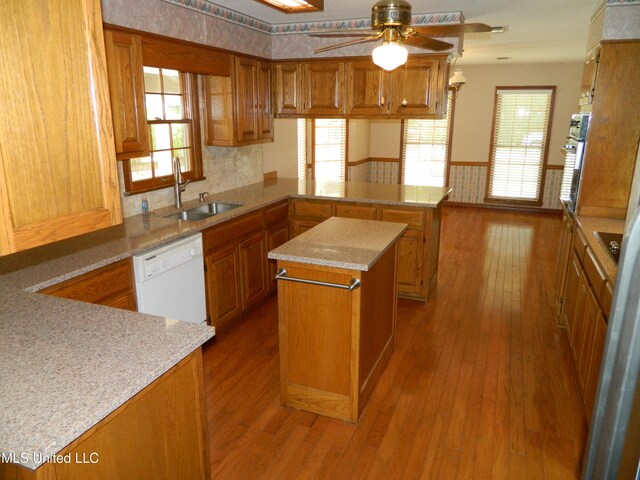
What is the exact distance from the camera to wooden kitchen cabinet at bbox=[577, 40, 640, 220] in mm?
3254

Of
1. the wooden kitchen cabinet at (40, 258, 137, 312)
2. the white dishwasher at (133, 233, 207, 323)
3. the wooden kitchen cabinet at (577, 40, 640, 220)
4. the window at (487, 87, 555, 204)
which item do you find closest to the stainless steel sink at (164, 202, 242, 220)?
the white dishwasher at (133, 233, 207, 323)

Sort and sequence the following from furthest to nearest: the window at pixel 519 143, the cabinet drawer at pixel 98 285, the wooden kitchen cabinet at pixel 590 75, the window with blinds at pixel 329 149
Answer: the window at pixel 519 143 < the window with blinds at pixel 329 149 < the wooden kitchen cabinet at pixel 590 75 < the cabinet drawer at pixel 98 285

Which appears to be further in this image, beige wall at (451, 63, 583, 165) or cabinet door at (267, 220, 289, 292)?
beige wall at (451, 63, 583, 165)

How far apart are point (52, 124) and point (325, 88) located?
3.78 meters

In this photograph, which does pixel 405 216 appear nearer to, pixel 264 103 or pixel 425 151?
pixel 264 103

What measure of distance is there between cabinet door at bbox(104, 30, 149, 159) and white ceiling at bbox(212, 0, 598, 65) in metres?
1.09

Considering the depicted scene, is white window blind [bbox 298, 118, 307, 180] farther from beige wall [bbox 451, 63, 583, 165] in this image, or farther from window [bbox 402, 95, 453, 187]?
beige wall [bbox 451, 63, 583, 165]

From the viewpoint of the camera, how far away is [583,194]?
3523 mm

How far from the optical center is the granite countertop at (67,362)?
110 cm

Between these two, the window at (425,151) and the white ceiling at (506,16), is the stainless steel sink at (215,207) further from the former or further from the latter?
the window at (425,151)

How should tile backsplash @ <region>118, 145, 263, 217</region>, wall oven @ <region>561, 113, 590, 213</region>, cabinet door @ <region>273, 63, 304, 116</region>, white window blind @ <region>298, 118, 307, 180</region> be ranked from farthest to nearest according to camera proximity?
white window blind @ <region>298, 118, 307, 180</region>, cabinet door @ <region>273, 63, 304, 116</region>, tile backsplash @ <region>118, 145, 263, 217</region>, wall oven @ <region>561, 113, 590, 213</region>

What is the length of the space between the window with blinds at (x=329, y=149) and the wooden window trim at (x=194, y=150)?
2.94 m

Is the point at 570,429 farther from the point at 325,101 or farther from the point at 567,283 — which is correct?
the point at 325,101

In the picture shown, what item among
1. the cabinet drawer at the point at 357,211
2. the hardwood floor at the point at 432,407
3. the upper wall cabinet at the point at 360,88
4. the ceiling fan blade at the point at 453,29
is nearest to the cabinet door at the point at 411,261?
the hardwood floor at the point at 432,407
